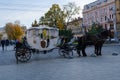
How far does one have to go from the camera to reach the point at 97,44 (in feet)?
84.6

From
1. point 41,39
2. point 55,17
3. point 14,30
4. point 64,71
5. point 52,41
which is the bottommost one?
point 64,71

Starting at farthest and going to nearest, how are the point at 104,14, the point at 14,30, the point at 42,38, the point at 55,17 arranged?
the point at 14,30 < the point at 104,14 < the point at 55,17 < the point at 42,38

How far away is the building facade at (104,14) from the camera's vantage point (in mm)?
88250

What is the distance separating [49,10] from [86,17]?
41754mm

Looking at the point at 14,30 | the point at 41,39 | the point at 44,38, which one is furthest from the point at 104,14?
the point at 41,39

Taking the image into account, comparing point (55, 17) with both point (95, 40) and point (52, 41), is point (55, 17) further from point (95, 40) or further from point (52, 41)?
point (95, 40)

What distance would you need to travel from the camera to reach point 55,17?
263 feet

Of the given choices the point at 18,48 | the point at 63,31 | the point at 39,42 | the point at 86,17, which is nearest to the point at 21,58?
the point at 18,48

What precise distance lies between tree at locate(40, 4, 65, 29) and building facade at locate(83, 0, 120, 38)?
12.6 metres

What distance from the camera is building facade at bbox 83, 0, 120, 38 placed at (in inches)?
3474

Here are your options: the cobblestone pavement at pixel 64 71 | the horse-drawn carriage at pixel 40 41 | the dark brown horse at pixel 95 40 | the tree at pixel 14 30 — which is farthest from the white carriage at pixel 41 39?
the tree at pixel 14 30

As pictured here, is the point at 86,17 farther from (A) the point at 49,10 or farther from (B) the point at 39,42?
(B) the point at 39,42

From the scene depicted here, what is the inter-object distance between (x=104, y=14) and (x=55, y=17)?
2798cm

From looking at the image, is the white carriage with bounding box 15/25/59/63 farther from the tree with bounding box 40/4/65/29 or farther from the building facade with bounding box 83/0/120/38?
the building facade with bounding box 83/0/120/38
